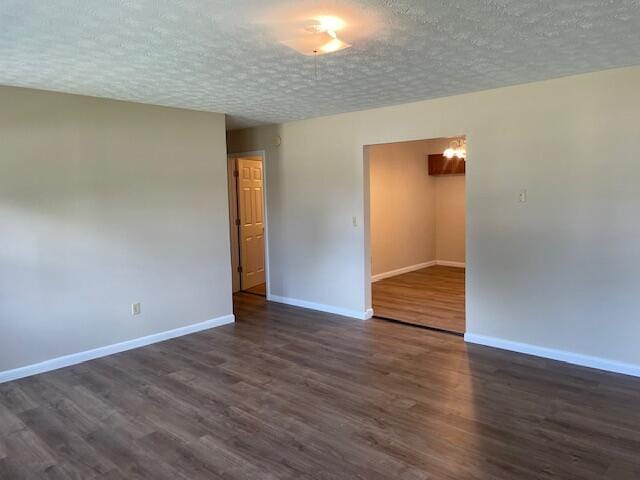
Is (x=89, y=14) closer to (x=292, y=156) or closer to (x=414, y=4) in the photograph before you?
(x=414, y=4)

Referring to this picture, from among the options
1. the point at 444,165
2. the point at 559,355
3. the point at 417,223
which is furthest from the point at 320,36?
the point at 444,165

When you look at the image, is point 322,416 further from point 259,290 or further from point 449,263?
point 449,263

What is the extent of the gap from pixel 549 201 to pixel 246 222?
4.20 m

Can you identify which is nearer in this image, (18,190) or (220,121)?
(18,190)

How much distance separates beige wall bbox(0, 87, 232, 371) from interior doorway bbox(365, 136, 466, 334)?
2.38 m

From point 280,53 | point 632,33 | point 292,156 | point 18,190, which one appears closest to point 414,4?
point 280,53

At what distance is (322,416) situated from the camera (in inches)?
118

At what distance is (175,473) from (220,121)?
3.61m

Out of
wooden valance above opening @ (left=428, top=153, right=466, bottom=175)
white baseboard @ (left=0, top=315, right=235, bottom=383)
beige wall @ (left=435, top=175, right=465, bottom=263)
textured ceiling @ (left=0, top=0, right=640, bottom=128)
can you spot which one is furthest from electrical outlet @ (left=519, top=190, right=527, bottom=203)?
beige wall @ (left=435, top=175, right=465, bottom=263)

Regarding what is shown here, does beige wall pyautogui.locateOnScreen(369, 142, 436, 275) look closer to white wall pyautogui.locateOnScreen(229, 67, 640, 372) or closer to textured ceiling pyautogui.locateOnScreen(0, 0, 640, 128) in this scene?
white wall pyautogui.locateOnScreen(229, 67, 640, 372)

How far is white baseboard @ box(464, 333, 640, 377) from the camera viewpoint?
357cm

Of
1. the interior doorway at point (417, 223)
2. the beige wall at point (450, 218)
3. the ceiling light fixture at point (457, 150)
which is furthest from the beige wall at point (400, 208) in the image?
the ceiling light fixture at point (457, 150)

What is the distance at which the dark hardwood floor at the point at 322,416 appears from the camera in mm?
2469

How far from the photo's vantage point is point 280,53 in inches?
113
